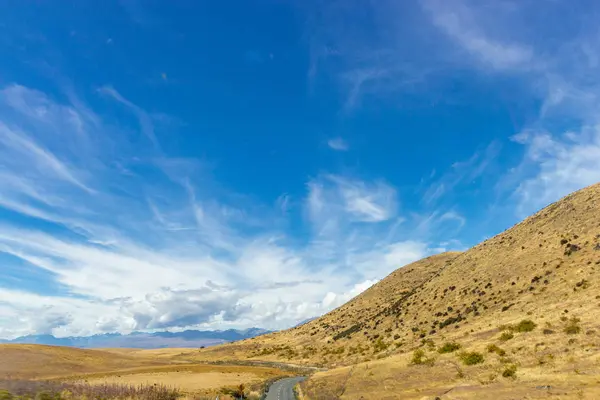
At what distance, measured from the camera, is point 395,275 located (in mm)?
161250

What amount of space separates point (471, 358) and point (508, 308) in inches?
1106

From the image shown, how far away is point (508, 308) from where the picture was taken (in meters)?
58.1

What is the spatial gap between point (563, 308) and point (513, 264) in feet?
114

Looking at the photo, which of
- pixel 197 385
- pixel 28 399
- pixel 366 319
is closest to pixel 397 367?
pixel 197 385

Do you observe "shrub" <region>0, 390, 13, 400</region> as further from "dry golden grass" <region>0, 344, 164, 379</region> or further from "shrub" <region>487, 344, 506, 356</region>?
"dry golden grass" <region>0, 344, 164, 379</region>

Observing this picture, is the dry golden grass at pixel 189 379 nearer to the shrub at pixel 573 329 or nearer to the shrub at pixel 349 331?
the shrub at pixel 349 331

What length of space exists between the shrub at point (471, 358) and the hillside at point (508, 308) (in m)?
1.63

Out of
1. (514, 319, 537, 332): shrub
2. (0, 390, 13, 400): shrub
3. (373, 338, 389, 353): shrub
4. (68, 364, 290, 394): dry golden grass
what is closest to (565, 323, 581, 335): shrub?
(514, 319, 537, 332): shrub

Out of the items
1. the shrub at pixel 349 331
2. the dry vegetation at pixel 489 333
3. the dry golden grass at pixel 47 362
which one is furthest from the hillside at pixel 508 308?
the dry golden grass at pixel 47 362

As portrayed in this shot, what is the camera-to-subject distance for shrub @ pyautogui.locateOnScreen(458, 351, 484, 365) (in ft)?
114

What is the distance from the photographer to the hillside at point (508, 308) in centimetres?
3454

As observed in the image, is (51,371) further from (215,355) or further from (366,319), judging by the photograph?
(366,319)

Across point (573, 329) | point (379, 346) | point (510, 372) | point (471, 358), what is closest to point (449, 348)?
point (471, 358)

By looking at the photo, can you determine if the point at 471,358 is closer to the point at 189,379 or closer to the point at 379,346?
the point at 379,346
